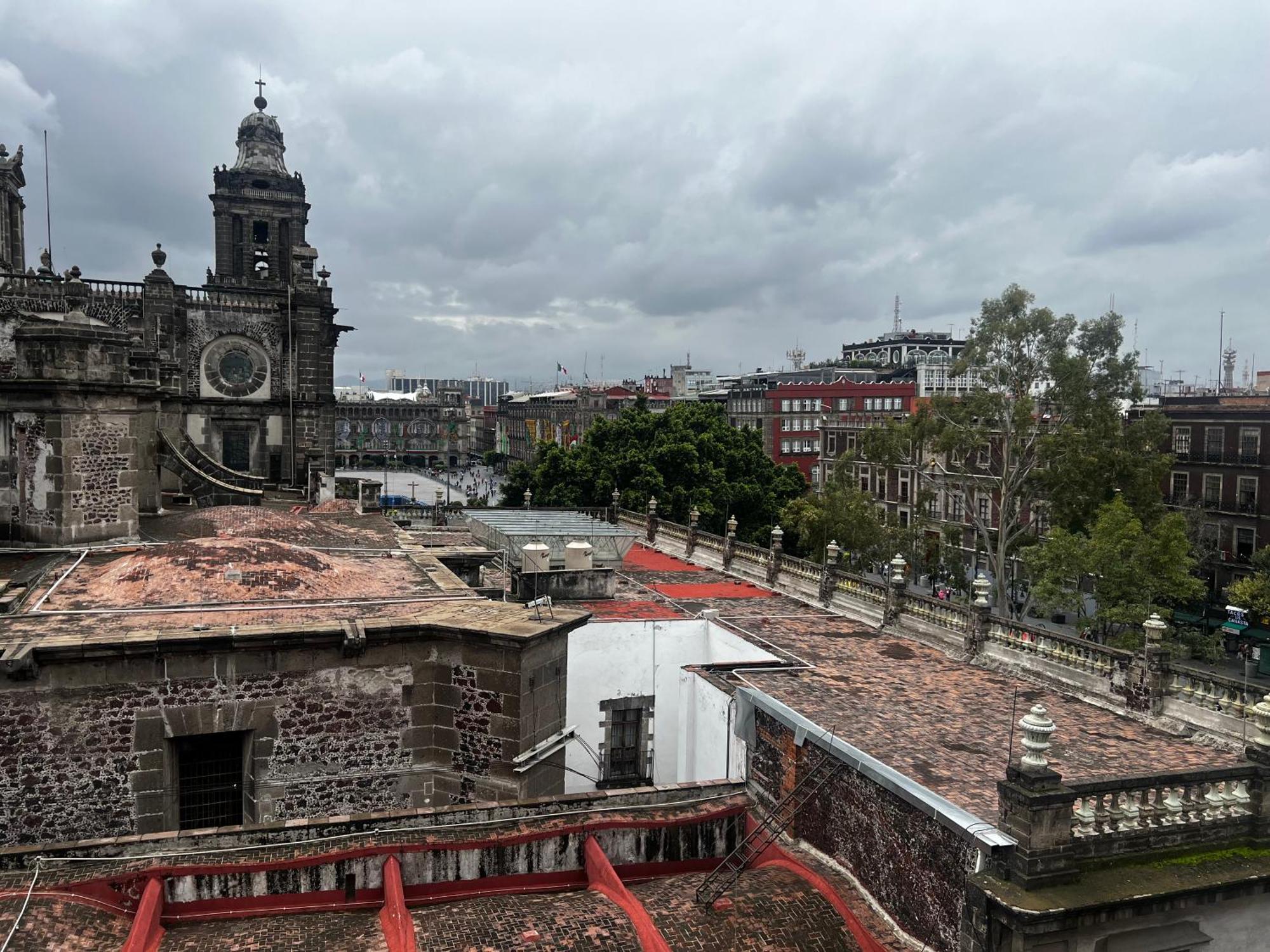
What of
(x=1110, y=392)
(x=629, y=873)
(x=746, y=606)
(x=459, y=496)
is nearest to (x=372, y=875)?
(x=629, y=873)

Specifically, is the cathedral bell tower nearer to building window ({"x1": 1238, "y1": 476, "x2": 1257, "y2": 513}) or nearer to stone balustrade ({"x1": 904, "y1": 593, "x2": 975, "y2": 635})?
stone balustrade ({"x1": 904, "y1": 593, "x2": 975, "y2": 635})

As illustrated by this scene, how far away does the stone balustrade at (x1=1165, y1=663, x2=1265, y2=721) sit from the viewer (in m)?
13.9

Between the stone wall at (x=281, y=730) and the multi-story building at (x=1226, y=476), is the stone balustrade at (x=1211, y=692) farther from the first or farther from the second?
the multi-story building at (x=1226, y=476)

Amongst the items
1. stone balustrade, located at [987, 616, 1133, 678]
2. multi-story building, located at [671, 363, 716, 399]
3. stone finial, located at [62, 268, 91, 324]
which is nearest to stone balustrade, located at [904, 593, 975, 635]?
stone balustrade, located at [987, 616, 1133, 678]

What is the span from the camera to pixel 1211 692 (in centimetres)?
1455

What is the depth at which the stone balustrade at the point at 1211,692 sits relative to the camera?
45.6 ft

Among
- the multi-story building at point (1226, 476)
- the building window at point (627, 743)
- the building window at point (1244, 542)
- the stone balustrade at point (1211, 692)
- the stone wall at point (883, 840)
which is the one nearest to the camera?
the stone wall at point (883, 840)

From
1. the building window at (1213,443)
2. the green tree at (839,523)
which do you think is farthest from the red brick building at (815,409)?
the building window at (1213,443)

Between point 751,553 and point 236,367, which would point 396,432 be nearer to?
point 236,367

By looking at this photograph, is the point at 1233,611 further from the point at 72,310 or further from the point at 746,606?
the point at 72,310

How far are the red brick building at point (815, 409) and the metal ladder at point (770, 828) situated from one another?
58.6 m

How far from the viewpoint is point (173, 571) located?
52.9 feet

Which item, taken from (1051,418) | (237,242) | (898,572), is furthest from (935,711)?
(237,242)

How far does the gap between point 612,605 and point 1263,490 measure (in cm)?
3528
